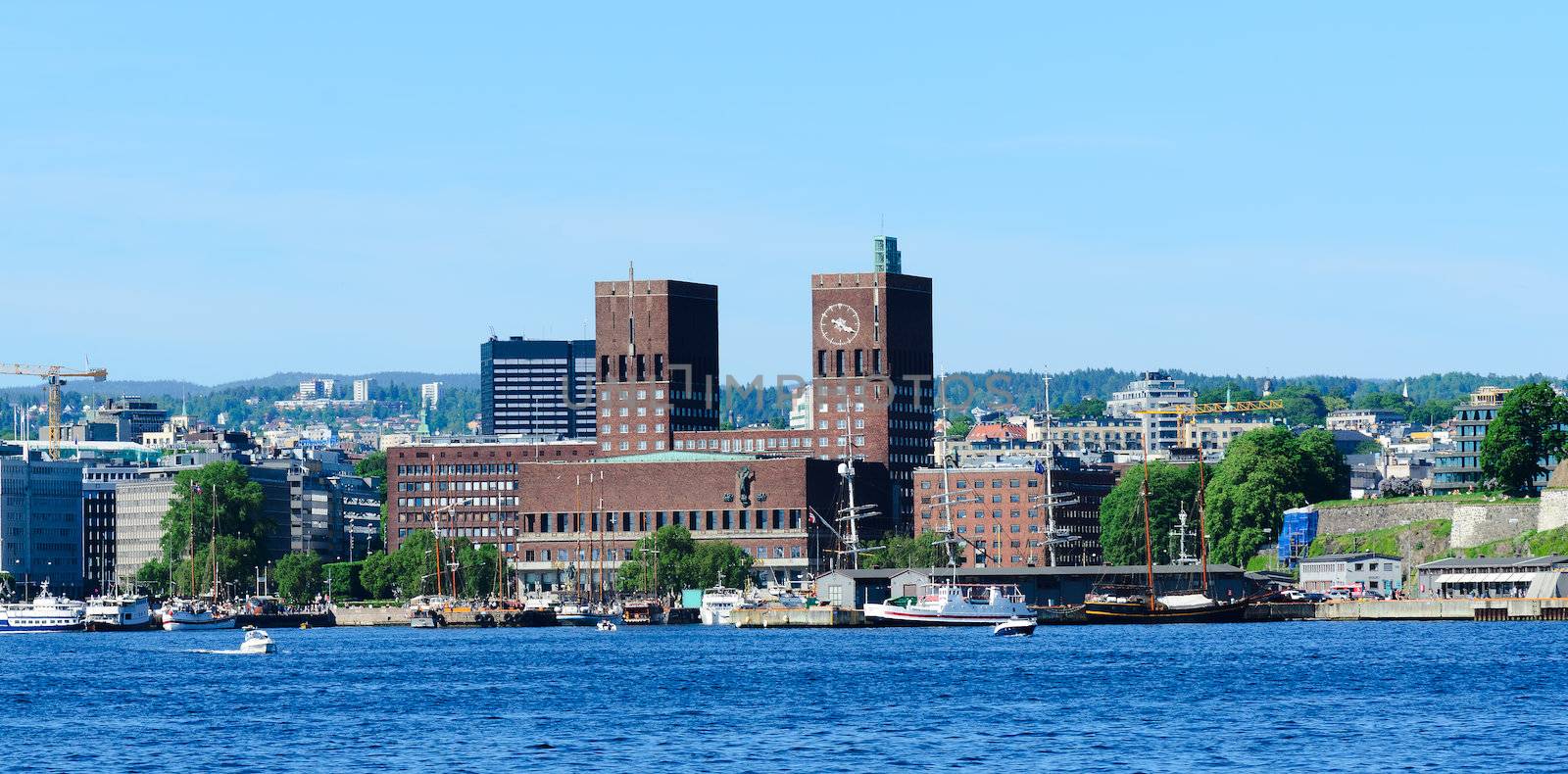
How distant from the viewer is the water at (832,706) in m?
74.4

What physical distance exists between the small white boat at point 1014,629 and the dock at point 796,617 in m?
30.7

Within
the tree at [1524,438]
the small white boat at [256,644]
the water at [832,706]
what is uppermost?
the tree at [1524,438]

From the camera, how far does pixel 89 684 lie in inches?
4481

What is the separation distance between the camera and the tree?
180750 millimetres

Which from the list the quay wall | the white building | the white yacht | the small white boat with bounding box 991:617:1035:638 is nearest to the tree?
the white building

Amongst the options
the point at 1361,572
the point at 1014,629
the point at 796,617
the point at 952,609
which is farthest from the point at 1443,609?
the point at 796,617

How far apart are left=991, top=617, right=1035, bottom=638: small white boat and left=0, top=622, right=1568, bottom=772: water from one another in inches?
199

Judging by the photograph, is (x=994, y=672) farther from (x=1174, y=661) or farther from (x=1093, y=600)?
(x=1093, y=600)

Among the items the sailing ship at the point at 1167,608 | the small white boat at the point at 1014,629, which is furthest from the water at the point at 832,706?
the sailing ship at the point at 1167,608

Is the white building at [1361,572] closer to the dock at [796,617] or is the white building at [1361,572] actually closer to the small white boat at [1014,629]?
the dock at [796,617]

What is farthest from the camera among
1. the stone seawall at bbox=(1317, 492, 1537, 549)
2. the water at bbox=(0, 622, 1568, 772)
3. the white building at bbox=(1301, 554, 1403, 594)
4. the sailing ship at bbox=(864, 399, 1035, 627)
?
the white building at bbox=(1301, 554, 1403, 594)

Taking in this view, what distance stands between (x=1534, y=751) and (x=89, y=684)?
63281 mm

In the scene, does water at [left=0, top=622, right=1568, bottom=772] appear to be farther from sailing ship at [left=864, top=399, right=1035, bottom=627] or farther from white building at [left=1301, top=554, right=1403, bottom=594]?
white building at [left=1301, top=554, right=1403, bottom=594]

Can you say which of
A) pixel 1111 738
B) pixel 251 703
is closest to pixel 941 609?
pixel 251 703
